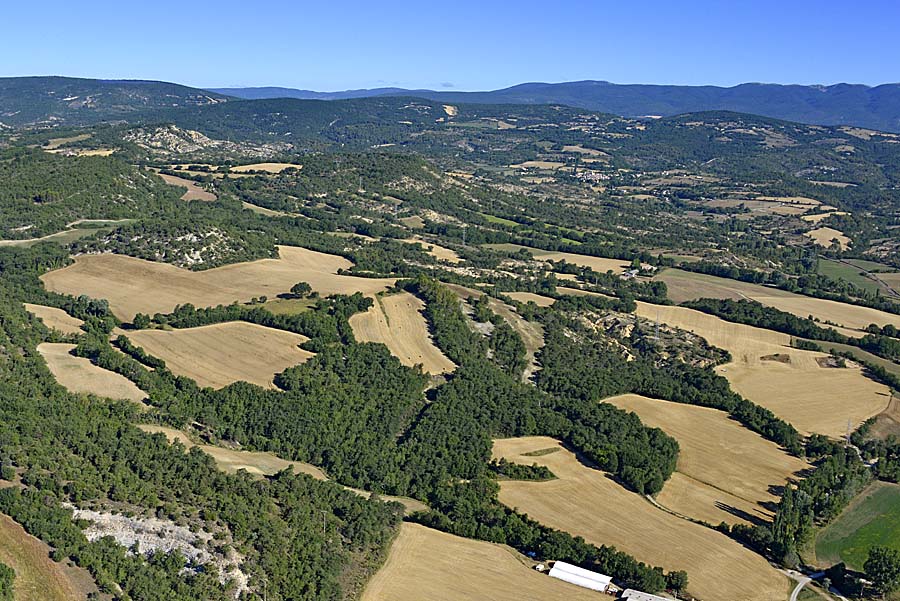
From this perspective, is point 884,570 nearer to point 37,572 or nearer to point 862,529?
point 862,529

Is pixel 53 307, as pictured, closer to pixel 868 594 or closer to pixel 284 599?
pixel 284 599

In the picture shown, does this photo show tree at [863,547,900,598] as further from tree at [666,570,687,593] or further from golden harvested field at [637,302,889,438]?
golden harvested field at [637,302,889,438]

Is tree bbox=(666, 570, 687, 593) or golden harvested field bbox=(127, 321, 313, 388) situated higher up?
golden harvested field bbox=(127, 321, 313, 388)

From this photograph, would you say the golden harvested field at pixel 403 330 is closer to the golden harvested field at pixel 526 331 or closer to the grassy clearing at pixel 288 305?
the grassy clearing at pixel 288 305

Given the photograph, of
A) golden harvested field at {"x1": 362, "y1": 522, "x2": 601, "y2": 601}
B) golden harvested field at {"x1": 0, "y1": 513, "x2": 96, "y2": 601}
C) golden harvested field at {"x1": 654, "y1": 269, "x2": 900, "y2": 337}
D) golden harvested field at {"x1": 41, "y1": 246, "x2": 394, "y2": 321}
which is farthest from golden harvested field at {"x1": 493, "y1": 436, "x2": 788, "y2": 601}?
golden harvested field at {"x1": 654, "y1": 269, "x2": 900, "y2": 337}

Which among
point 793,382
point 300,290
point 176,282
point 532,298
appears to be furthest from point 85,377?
point 793,382

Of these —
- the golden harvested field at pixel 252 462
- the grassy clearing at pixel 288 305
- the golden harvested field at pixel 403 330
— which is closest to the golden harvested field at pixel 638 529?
the golden harvested field at pixel 252 462

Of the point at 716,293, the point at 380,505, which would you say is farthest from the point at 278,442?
the point at 716,293
